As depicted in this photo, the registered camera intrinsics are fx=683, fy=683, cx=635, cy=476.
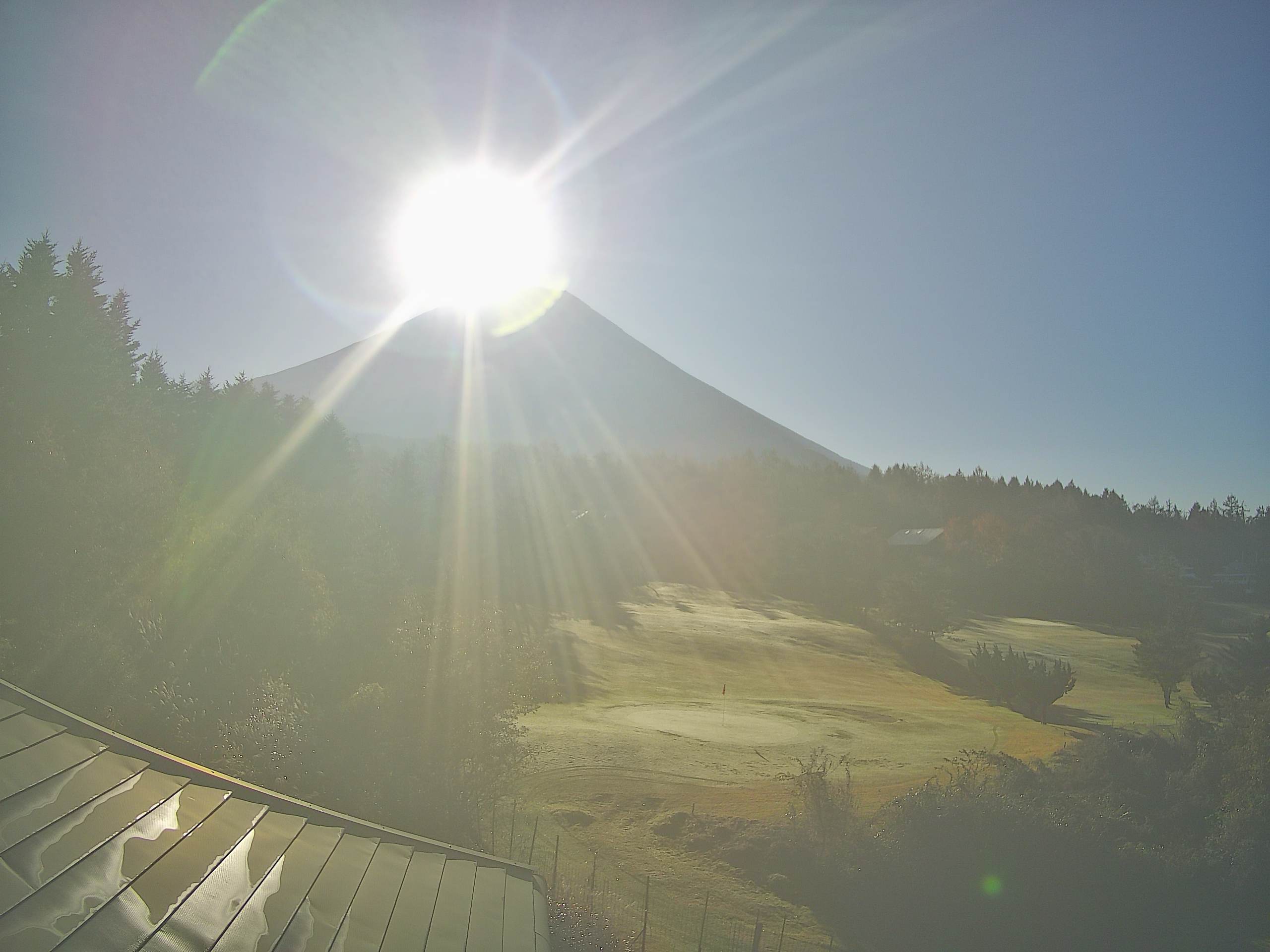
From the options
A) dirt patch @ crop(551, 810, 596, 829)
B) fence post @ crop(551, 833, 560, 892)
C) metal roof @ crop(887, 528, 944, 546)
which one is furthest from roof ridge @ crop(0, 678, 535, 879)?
metal roof @ crop(887, 528, 944, 546)

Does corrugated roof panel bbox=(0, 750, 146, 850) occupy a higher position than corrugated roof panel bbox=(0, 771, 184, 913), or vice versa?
corrugated roof panel bbox=(0, 750, 146, 850)

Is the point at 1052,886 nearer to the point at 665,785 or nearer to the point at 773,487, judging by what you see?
the point at 665,785

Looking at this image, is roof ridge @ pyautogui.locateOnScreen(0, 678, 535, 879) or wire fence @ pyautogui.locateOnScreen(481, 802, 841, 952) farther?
wire fence @ pyautogui.locateOnScreen(481, 802, 841, 952)

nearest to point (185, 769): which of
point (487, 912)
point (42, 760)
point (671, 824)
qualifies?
point (42, 760)

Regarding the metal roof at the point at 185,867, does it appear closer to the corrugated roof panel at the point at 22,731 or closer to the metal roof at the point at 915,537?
the corrugated roof panel at the point at 22,731

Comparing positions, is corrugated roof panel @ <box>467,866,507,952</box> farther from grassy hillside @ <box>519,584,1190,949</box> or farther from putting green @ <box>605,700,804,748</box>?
putting green @ <box>605,700,804,748</box>

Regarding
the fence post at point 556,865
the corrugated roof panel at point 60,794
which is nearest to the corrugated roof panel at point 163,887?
the corrugated roof panel at point 60,794
